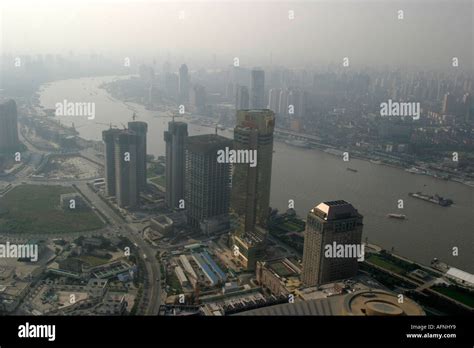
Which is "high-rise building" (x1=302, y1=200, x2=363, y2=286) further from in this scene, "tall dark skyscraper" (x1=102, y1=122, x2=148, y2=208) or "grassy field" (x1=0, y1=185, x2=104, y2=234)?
"tall dark skyscraper" (x1=102, y1=122, x2=148, y2=208)

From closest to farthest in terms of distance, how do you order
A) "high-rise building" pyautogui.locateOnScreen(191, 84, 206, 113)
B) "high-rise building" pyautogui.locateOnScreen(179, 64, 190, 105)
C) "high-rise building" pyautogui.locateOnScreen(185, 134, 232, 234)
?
"high-rise building" pyautogui.locateOnScreen(185, 134, 232, 234) < "high-rise building" pyautogui.locateOnScreen(191, 84, 206, 113) < "high-rise building" pyautogui.locateOnScreen(179, 64, 190, 105)

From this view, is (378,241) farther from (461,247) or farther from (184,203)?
(184,203)

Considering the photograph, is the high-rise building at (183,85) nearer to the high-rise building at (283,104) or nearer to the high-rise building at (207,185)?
the high-rise building at (283,104)

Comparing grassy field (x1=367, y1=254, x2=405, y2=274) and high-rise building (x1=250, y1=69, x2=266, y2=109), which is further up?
high-rise building (x1=250, y1=69, x2=266, y2=109)

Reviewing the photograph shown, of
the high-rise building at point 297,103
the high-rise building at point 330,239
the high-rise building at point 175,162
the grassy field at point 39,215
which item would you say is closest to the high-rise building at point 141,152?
the high-rise building at point 175,162

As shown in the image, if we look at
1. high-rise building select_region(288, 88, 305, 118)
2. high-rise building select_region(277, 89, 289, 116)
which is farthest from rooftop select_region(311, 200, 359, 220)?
high-rise building select_region(277, 89, 289, 116)

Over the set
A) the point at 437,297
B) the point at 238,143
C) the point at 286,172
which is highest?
the point at 238,143
